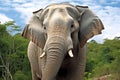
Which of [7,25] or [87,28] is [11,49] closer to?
[7,25]

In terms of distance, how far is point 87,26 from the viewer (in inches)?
286

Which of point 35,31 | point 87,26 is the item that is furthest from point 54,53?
point 87,26

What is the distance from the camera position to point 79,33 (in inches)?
284

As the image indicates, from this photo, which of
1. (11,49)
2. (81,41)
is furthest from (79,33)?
(11,49)

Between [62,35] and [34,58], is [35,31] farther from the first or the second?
[34,58]

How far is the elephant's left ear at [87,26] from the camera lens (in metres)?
7.23

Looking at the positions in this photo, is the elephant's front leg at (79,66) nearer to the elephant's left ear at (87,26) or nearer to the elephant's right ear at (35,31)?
the elephant's left ear at (87,26)

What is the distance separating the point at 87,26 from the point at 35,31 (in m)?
0.81

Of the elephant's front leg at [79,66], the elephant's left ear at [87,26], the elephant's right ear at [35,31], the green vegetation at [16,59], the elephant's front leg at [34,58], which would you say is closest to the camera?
the elephant's right ear at [35,31]

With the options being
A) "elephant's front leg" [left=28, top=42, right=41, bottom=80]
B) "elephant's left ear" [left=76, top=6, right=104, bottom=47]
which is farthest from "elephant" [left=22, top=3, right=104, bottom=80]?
"elephant's front leg" [left=28, top=42, right=41, bottom=80]

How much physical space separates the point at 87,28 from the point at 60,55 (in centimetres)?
102

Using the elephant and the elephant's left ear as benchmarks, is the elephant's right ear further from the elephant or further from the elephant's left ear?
the elephant's left ear

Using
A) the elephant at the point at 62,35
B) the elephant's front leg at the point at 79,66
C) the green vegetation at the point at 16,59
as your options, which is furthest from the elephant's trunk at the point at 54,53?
the green vegetation at the point at 16,59

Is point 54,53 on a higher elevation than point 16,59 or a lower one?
higher
